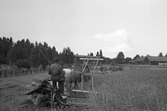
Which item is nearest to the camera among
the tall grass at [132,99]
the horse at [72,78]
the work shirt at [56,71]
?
the tall grass at [132,99]

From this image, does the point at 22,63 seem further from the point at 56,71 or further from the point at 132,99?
the point at 132,99

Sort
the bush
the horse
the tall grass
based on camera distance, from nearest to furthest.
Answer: the tall grass → the horse → the bush

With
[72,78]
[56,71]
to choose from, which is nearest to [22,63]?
[72,78]

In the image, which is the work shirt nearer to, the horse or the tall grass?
the tall grass

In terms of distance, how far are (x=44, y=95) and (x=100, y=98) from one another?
7.16ft

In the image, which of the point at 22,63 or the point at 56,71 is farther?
the point at 22,63

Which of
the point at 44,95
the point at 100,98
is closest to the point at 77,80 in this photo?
the point at 44,95

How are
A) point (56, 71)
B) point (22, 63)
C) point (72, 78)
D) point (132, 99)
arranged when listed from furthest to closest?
point (22, 63) → point (72, 78) → point (56, 71) → point (132, 99)

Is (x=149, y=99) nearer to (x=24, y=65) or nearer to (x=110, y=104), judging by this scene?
(x=110, y=104)

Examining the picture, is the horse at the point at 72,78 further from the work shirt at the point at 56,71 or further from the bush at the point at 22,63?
the bush at the point at 22,63

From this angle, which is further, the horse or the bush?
the bush

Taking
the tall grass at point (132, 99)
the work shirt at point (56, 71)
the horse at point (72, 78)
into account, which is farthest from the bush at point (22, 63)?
the tall grass at point (132, 99)

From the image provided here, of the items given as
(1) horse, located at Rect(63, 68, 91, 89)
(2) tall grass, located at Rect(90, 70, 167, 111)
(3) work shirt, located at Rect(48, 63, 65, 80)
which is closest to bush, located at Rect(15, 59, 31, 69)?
(1) horse, located at Rect(63, 68, 91, 89)

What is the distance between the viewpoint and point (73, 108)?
6.18 metres
